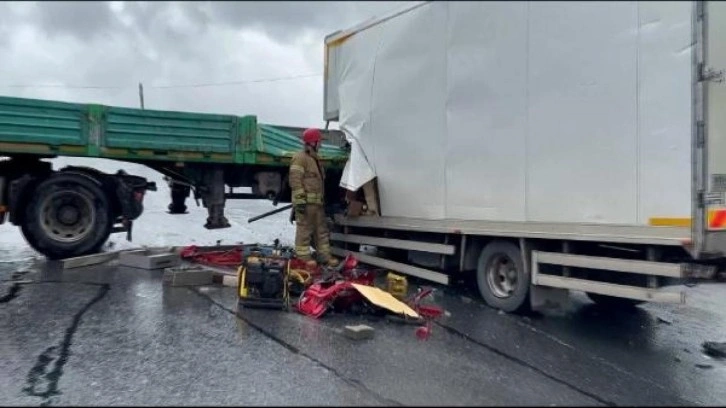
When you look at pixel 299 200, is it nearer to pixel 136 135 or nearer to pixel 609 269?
pixel 136 135

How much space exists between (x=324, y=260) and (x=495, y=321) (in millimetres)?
3035

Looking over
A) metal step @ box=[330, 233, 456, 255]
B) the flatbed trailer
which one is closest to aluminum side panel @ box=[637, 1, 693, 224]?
metal step @ box=[330, 233, 456, 255]

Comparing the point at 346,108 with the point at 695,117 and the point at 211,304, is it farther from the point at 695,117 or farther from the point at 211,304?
the point at 695,117

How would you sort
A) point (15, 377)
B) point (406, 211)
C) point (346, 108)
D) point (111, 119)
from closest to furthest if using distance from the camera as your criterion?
point (15, 377) < point (406, 211) < point (346, 108) < point (111, 119)

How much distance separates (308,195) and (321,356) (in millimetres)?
3876

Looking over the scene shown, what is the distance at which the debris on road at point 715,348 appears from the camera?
5.70m

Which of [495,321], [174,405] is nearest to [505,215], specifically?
[495,321]

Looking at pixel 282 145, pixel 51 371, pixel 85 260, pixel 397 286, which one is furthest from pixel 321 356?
pixel 282 145

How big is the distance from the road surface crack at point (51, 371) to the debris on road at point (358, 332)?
207 centimetres

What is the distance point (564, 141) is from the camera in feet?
17.3

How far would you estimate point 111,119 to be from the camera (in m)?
9.05

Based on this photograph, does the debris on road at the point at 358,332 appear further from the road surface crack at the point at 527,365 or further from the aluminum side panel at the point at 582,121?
the aluminum side panel at the point at 582,121

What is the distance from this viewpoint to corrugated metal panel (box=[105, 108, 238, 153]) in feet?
29.8

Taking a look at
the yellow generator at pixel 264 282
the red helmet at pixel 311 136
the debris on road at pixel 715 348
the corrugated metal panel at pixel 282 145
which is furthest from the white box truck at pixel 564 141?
the corrugated metal panel at pixel 282 145
